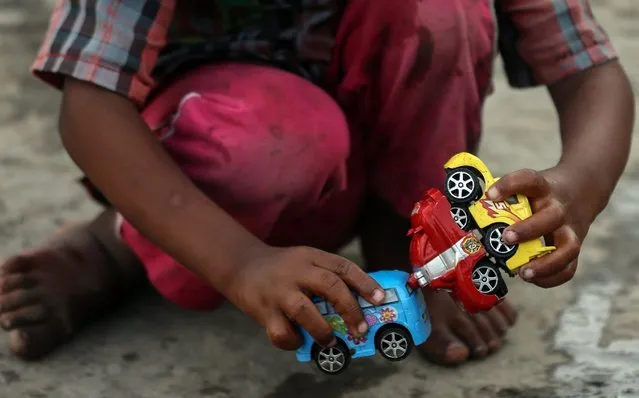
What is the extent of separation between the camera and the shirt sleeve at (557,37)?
4.32 feet

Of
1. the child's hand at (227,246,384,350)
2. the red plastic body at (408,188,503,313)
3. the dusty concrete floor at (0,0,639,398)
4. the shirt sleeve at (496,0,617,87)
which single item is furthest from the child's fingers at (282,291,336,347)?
the shirt sleeve at (496,0,617,87)

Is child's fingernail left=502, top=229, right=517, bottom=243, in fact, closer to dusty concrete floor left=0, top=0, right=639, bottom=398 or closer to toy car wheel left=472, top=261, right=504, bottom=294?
toy car wheel left=472, top=261, right=504, bottom=294

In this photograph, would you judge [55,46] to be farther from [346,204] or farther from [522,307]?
[522,307]

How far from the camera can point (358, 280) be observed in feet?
3.36

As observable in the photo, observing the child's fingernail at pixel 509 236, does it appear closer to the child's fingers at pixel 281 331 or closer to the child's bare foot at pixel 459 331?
the child's fingers at pixel 281 331

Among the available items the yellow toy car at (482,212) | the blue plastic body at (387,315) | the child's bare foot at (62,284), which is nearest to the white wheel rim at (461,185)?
the yellow toy car at (482,212)

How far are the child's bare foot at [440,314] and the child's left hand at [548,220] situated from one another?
243 millimetres

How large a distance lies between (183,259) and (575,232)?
409mm

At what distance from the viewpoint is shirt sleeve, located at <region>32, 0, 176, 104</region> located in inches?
45.9

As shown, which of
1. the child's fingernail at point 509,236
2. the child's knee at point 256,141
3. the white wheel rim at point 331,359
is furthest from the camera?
the child's knee at point 256,141

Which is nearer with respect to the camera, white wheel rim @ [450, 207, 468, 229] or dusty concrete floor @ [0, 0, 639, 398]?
white wheel rim @ [450, 207, 468, 229]

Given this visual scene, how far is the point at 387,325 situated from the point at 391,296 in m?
0.03

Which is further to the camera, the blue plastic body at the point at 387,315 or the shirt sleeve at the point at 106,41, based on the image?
the shirt sleeve at the point at 106,41

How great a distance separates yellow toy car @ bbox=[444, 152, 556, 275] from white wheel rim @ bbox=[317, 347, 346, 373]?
18 cm
